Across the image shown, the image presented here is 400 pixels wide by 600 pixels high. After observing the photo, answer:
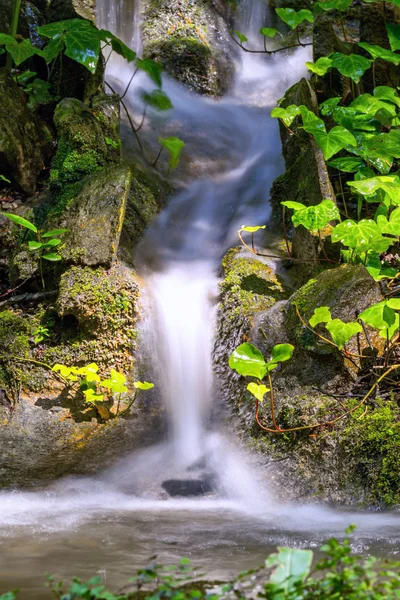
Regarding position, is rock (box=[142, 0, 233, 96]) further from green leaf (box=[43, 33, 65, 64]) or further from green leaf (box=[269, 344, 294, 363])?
green leaf (box=[269, 344, 294, 363])

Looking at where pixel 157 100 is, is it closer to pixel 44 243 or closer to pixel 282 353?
pixel 44 243

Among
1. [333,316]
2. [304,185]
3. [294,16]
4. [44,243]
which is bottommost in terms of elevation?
[333,316]

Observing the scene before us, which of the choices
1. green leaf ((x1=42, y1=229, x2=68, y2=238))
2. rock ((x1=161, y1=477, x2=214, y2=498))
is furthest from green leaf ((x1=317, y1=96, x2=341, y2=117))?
rock ((x1=161, y1=477, x2=214, y2=498))

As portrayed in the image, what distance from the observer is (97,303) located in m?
4.47

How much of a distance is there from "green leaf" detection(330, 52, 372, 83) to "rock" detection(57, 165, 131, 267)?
2015 mm

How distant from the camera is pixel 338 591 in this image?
141cm

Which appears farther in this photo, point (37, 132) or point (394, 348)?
point (37, 132)

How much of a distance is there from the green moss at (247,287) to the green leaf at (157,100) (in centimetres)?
300

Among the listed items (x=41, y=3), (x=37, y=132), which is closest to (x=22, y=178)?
(x=37, y=132)

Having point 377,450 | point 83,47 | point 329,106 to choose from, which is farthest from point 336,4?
point 377,450

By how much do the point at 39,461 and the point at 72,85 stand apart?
4.16 m

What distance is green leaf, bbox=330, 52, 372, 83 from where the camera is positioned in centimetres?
520

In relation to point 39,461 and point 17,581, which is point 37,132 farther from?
point 17,581

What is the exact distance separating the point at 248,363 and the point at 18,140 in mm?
3450
